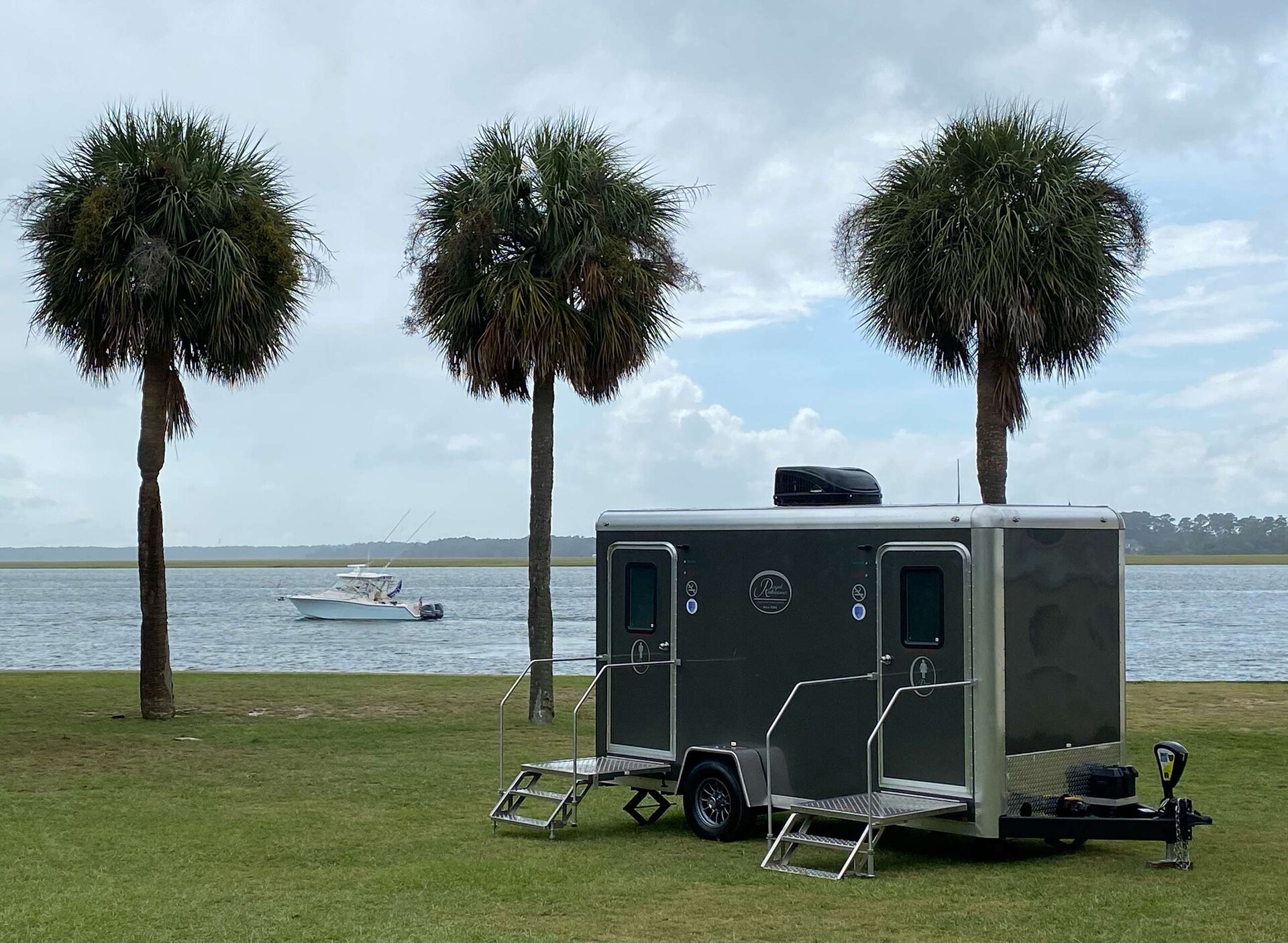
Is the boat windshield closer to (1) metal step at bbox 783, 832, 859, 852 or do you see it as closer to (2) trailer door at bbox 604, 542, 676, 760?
(2) trailer door at bbox 604, 542, 676, 760

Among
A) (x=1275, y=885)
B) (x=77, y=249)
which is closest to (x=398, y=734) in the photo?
(x=77, y=249)

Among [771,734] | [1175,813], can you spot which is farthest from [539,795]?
[1175,813]

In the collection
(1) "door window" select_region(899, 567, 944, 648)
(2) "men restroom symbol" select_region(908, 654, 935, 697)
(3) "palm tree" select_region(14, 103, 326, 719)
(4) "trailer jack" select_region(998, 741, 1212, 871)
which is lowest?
(4) "trailer jack" select_region(998, 741, 1212, 871)

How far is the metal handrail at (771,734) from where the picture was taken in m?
10.2

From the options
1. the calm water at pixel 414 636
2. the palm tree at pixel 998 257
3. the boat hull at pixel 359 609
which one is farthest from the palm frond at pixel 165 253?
the boat hull at pixel 359 609

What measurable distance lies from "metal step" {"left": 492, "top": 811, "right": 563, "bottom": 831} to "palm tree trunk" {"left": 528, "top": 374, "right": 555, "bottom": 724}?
27.0 feet

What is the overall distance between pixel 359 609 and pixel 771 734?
255 ft

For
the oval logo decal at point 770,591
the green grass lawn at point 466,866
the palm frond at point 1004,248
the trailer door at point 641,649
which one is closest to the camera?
the green grass lawn at point 466,866

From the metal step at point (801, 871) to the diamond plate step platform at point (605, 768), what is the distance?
1874 mm

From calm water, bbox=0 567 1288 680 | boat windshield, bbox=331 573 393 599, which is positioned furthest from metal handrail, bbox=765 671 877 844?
boat windshield, bbox=331 573 393 599

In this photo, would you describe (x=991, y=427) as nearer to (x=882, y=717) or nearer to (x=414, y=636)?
(x=882, y=717)

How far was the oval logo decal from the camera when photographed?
11.2 m

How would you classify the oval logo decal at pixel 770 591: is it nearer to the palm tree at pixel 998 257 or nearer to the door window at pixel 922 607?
the door window at pixel 922 607

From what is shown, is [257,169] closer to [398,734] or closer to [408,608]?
[398,734]
